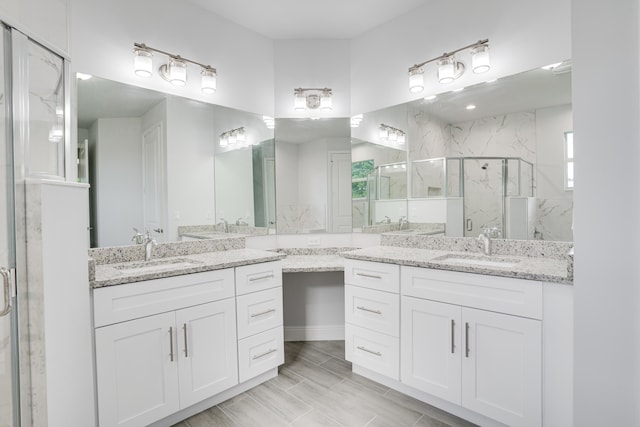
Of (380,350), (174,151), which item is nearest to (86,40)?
(174,151)

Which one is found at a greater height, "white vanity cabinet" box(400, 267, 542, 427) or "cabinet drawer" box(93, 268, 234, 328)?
"cabinet drawer" box(93, 268, 234, 328)

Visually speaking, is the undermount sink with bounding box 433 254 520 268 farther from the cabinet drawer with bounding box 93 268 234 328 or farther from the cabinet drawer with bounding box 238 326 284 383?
the cabinet drawer with bounding box 93 268 234 328

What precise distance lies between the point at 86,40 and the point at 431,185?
2.45 metres

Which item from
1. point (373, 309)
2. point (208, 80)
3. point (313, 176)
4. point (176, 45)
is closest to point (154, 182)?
point (208, 80)

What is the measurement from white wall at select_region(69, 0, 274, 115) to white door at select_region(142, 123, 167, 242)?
14.5 inches

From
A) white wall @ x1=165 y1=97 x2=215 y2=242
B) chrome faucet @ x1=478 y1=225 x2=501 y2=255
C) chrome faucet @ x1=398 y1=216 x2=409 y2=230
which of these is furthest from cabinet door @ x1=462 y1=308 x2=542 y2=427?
white wall @ x1=165 y1=97 x2=215 y2=242

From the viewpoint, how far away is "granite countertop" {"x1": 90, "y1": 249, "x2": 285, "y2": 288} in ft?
5.12

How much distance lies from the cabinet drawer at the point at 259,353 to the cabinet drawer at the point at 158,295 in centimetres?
38

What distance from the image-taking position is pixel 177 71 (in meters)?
2.20

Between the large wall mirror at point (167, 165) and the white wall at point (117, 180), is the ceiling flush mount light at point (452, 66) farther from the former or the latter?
the white wall at point (117, 180)

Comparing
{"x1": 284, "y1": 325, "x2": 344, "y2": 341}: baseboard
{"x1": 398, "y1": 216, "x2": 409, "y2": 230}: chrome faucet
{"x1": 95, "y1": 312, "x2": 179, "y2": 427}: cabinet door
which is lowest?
{"x1": 284, "y1": 325, "x2": 344, "y2": 341}: baseboard

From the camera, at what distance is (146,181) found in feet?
6.84

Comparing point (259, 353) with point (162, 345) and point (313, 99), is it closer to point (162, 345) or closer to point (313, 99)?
point (162, 345)

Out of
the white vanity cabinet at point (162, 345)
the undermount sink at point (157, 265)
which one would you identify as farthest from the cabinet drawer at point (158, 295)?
the undermount sink at point (157, 265)
